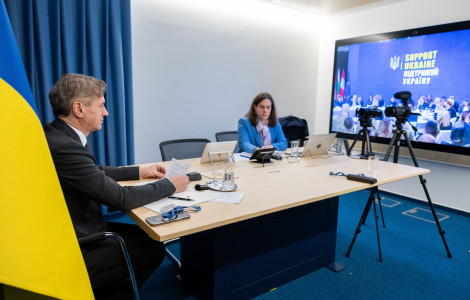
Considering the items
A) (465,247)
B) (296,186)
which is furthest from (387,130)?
(296,186)

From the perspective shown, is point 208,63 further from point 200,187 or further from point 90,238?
point 90,238

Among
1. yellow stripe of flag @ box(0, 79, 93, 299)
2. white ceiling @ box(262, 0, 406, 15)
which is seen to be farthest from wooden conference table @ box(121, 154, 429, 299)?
white ceiling @ box(262, 0, 406, 15)

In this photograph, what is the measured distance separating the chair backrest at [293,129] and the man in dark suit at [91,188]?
2.88m

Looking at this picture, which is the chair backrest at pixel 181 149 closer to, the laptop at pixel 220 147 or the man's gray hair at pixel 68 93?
the laptop at pixel 220 147

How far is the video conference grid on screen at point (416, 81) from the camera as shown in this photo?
3.39 m

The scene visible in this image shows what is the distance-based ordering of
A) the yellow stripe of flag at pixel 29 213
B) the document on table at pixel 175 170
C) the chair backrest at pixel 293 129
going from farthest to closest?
the chair backrest at pixel 293 129, the document on table at pixel 175 170, the yellow stripe of flag at pixel 29 213

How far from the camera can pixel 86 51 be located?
3.11 m

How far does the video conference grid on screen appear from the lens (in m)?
3.39

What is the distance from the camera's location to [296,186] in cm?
196

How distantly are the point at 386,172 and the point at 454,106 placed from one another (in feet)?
5.69

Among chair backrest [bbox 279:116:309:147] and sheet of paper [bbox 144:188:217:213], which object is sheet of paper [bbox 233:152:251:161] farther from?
chair backrest [bbox 279:116:309:147]

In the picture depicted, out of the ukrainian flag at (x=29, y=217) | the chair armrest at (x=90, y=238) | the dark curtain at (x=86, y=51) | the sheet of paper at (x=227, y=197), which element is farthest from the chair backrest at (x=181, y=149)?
the ukrainian flag at (x=29, y=217)

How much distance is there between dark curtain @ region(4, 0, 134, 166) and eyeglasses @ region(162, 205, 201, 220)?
209cm

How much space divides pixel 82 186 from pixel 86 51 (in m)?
2.17
